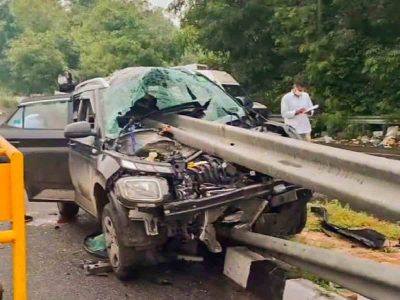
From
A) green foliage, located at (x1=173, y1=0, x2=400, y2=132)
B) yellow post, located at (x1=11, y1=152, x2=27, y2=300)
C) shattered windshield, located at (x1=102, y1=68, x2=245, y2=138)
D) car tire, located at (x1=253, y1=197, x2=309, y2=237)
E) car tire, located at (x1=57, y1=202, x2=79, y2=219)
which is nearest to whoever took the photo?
yellow post, located at (x1=11, y1=152, x2=27, y2=300)

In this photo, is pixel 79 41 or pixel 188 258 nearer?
pixel 188 258

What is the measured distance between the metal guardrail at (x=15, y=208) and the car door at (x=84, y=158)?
10.8 feet

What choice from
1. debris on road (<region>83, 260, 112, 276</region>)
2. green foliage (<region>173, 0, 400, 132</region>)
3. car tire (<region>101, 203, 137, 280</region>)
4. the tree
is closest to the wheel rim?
car tire (<region>101, 203, 137, 280</region>)

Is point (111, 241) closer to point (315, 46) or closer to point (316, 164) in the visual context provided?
point (316, 164)

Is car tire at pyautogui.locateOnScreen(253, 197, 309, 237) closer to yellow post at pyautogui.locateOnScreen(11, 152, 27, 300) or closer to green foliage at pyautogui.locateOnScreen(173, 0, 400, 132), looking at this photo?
yellow post at pyautogui.locateOnScreen(11, 152, 27, 300)

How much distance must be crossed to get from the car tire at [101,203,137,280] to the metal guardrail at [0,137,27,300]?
8.07 feet

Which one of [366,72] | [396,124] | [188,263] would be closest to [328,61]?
[366,72]

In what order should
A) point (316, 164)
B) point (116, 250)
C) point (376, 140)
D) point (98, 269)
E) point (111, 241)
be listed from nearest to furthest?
point (316, 164), point (116, 250), point (111, 241), point (98, 269), point (376, 140)

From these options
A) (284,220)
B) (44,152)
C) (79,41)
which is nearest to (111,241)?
(284,220)

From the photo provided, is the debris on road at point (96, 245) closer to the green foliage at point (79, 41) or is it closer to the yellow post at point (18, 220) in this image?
the yellow post at point (18, 220)

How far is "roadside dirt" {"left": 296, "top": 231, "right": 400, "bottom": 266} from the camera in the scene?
18.2 feet

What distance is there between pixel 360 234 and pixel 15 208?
422cm

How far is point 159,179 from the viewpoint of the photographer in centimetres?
523

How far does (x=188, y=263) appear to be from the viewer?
623cm
